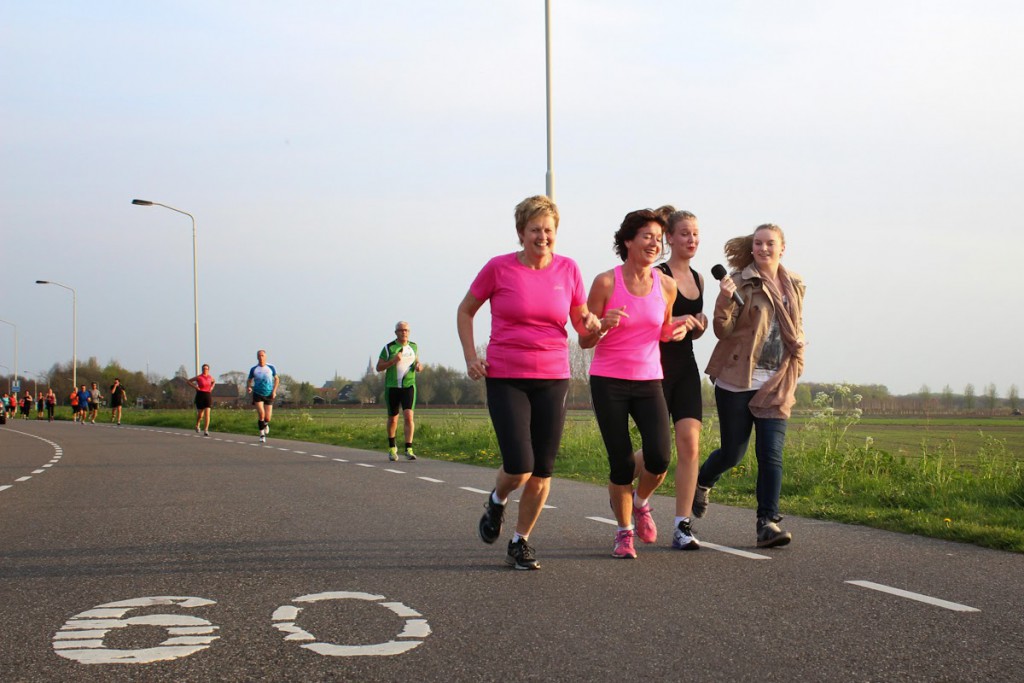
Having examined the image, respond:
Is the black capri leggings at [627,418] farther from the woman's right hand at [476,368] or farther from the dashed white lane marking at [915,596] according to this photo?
the dashed white lane marking at [915,596]

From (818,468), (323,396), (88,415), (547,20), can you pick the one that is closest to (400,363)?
(818,468)

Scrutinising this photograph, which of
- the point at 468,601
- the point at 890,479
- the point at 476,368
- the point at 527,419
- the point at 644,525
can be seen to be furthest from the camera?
the point at 890,479

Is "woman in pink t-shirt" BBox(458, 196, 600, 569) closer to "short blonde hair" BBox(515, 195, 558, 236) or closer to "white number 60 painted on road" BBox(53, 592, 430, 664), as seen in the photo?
"short blonde hair" BBox(515, 195, 558, 236)

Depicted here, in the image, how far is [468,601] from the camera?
18.2ft

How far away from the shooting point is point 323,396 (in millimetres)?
167750

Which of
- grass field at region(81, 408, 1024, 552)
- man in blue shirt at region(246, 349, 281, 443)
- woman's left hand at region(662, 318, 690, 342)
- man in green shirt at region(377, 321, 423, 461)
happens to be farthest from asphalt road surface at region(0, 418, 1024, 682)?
man in blue shirt at region(246, 349, 281, 443)

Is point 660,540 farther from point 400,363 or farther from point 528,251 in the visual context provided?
point 400,363

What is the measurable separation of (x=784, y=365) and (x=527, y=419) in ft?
6.53

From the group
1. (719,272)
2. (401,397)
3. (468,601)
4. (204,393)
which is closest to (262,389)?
(204,393)

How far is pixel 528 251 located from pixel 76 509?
563cm

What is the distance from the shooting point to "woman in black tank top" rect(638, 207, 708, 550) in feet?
24.0

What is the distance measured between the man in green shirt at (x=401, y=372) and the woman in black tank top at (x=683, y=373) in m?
9.58

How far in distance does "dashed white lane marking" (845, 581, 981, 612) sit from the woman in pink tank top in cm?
136

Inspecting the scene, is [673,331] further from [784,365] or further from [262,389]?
[262,389]
